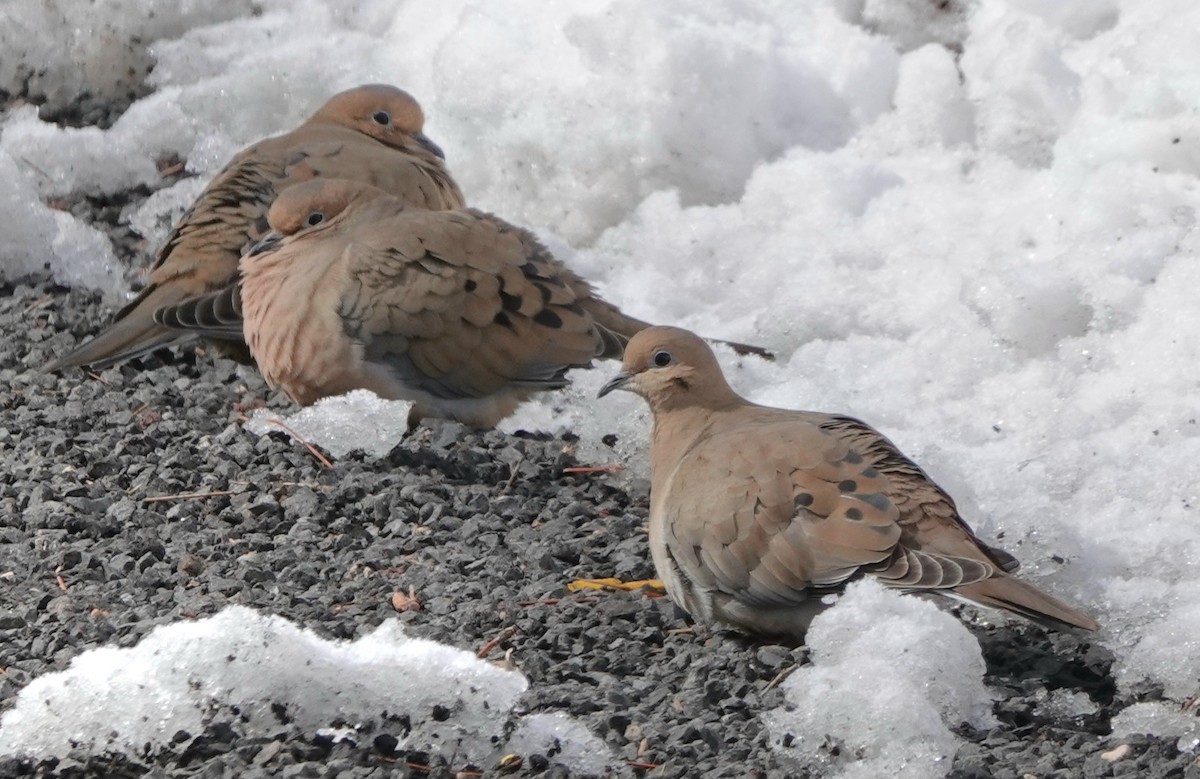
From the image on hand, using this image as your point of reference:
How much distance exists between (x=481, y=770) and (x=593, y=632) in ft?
2.17

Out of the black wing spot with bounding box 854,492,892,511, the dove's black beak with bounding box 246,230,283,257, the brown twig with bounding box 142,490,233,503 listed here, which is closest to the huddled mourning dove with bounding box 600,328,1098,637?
the black wing spot with bounding box 854,492,892,511

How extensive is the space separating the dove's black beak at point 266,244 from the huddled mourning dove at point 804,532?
2.09 meters

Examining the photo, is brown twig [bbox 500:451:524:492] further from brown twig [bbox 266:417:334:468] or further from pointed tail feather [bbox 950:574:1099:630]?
pointed tail feather [bbox 950:574:1099:630]

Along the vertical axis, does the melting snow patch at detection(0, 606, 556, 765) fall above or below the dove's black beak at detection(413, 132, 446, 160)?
below

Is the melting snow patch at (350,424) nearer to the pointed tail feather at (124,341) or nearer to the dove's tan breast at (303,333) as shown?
the dove's tan breast at (303,333)

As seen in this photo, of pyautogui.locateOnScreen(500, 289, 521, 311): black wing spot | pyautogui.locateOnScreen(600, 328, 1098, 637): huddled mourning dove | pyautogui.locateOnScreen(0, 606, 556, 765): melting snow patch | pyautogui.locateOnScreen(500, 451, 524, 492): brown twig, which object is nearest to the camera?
pyautogui.locateOnScreen(0, 606, 556, 765): melting snow patch

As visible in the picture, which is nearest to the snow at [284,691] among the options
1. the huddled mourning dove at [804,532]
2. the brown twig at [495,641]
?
the brown twig at [495,641]

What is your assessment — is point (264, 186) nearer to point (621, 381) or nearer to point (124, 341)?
point (124, 341)

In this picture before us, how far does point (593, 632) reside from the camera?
397cm

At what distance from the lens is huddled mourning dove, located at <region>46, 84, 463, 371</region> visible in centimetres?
585

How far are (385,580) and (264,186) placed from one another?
243cm

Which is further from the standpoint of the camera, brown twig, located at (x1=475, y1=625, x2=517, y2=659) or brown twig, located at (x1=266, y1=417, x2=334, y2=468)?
brown twig, located at (x1=266, y1=417, x2=334, y2=468)

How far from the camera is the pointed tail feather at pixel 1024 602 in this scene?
3.65 m

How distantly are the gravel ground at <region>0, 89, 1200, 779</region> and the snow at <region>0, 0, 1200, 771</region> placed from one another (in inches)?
12.5
